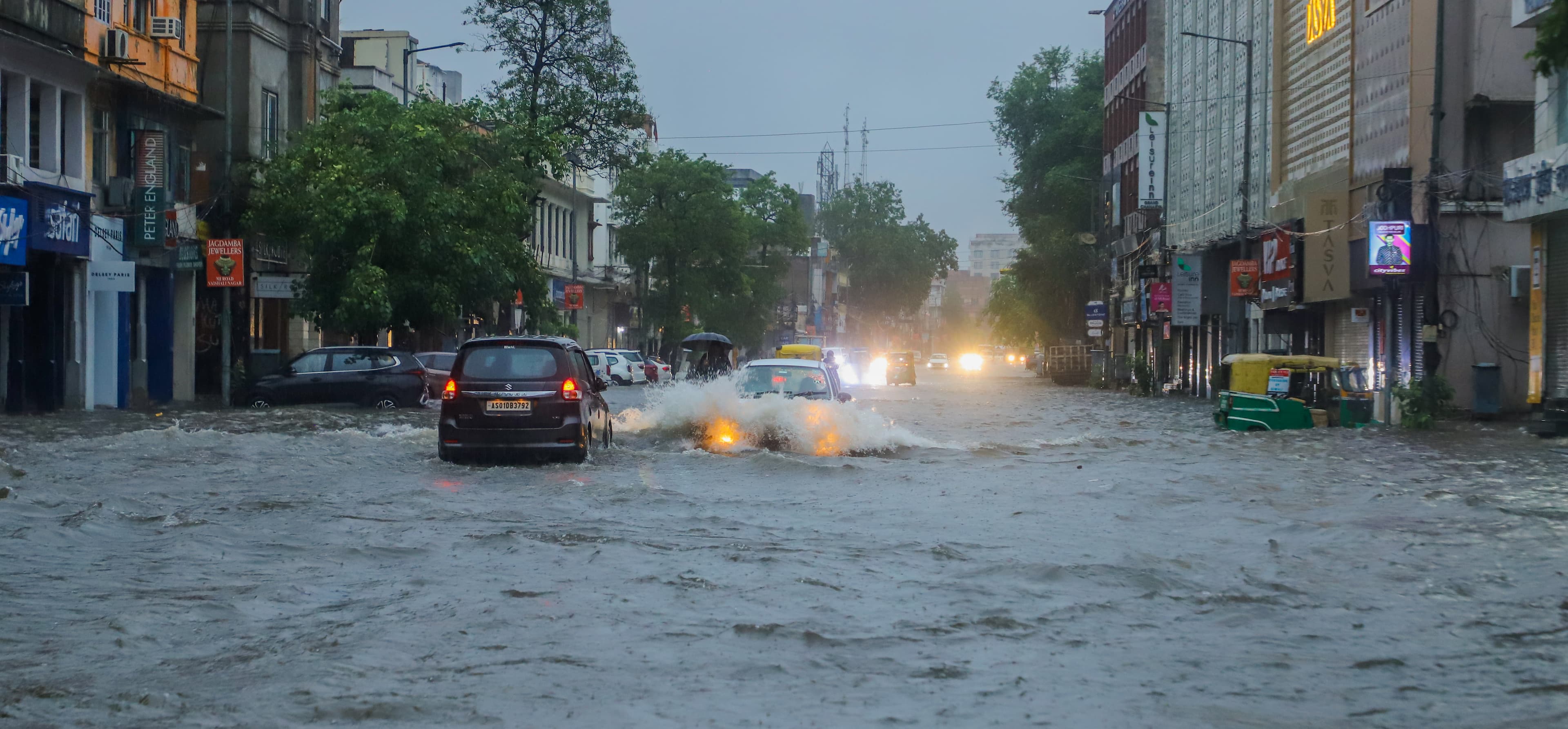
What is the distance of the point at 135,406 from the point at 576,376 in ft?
60.8

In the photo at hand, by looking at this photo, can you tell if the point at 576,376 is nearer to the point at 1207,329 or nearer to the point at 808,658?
the point at 808,658

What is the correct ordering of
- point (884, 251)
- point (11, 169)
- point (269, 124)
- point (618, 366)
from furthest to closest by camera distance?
point (884, 251), point (618, 366), point (269, 124), point (11, 169)

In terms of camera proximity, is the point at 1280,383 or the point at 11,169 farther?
the point at 1280,383

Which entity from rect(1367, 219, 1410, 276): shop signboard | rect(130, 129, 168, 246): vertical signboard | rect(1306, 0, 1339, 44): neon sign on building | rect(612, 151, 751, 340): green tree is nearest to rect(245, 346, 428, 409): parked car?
rect(130, 129, 168, 246): vertical signboard

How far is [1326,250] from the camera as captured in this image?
36.8m

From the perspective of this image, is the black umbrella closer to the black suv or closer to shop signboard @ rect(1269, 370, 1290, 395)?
shop signboard @ rect(1269, 370, 1290, 395)

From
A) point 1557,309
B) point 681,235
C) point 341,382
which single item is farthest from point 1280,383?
point 681,235

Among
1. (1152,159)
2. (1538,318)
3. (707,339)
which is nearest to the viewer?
(1538,318)

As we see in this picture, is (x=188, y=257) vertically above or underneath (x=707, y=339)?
above

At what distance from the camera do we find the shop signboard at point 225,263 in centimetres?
3284

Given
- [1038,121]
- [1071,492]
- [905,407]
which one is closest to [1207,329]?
[905,407]

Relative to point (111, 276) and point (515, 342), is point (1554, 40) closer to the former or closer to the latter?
point (515, 342)

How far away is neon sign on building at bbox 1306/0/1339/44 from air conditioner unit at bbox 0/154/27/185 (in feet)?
96.6

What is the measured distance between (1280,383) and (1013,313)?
A: 6112cm
